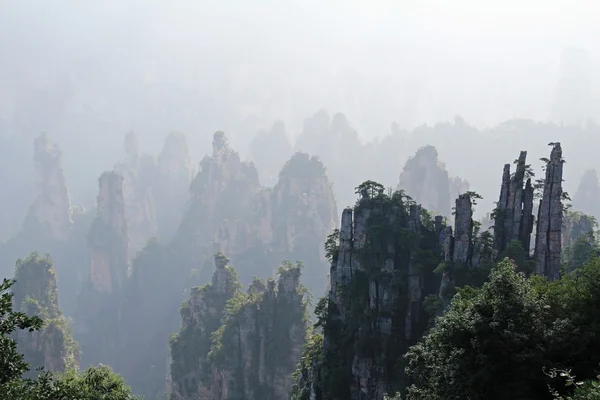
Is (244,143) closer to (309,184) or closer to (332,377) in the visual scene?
(309,184)

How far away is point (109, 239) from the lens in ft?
331

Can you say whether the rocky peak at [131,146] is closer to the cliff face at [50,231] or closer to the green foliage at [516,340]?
the cliff face at [50,231]

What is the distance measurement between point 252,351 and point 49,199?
78.7 meters

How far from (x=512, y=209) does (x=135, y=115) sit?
596 feet

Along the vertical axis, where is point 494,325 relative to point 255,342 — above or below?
below

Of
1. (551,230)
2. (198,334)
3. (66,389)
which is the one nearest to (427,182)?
(198,334)

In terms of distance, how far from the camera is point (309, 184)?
97.9 m

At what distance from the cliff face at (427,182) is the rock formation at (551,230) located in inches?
2592

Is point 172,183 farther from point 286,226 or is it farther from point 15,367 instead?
point 15,367

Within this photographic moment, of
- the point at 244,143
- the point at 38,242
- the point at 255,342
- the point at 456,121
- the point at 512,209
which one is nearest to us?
the point at 512,209

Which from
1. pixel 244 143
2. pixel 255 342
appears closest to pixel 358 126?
pixel 244 143

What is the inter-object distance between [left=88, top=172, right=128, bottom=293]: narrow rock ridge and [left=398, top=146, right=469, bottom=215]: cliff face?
47628 millimetres

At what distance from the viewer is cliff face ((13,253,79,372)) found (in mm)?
56875

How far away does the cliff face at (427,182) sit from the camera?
315ft
